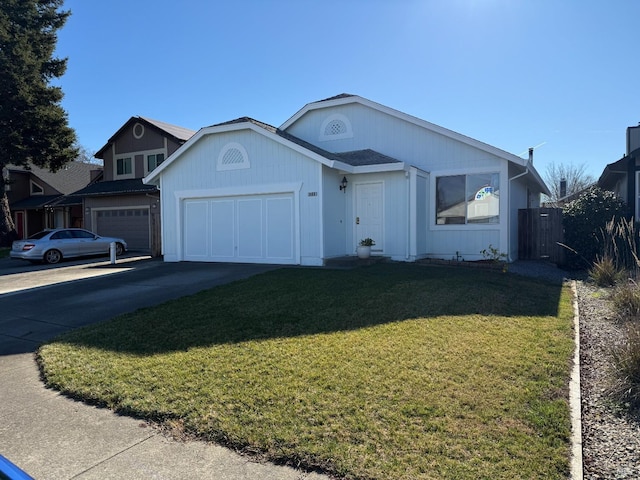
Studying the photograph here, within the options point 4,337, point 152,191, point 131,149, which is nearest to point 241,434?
point 4,337

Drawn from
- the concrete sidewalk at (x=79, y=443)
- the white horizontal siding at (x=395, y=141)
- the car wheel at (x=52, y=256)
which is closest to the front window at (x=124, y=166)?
the car wheel at (x=52, y=256)

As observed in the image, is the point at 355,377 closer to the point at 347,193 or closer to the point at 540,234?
the point at 347,193

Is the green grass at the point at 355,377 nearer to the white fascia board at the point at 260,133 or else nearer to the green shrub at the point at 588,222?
the white fascia board at the point at 260,133

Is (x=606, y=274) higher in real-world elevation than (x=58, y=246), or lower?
lower

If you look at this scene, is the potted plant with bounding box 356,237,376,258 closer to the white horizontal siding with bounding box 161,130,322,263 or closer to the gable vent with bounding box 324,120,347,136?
the white horizontal siding with bounding box 161,130,322,263

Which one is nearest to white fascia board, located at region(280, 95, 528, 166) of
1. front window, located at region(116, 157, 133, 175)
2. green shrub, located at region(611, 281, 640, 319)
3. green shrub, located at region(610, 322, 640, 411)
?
green shrub, located at region(611, 281, 640, 319)

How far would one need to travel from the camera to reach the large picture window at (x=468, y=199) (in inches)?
521

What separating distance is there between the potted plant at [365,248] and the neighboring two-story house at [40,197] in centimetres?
2186

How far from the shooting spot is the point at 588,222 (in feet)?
43.5

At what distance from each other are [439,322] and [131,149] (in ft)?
79.2

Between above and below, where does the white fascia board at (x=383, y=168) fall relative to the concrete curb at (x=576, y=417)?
above

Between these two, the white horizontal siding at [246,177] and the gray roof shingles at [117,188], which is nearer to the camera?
the white horizontal siding at [246,177]

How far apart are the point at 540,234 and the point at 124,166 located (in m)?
22.2

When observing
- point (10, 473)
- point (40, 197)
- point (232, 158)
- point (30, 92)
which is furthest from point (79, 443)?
point (40, 197)
